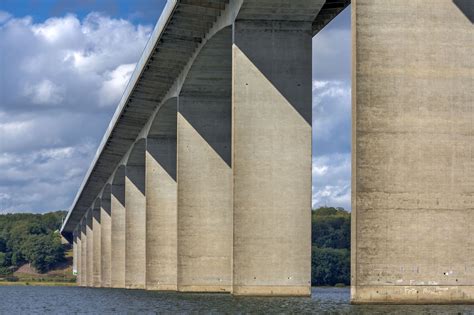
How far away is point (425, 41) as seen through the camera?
34.2 meters

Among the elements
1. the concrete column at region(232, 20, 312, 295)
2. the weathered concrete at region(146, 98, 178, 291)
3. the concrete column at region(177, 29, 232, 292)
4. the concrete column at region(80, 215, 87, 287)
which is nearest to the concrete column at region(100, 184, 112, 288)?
the concrete column at region(80, 215, 87, 287)

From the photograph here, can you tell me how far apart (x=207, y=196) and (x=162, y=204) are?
15850mm

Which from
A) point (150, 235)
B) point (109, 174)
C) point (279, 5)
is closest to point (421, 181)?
point (279, 5)

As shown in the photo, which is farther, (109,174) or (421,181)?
(109,174)

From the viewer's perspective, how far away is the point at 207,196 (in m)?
61.3

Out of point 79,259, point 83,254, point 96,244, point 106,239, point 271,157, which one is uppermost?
point 271,157

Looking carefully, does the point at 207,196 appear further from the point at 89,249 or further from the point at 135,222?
the point at 89,249

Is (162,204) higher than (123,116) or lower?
lower

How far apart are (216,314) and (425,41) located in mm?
11781

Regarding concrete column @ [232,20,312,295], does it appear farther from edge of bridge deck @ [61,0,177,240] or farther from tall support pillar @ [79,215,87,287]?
tall support pillar @ [79,215,87,287]

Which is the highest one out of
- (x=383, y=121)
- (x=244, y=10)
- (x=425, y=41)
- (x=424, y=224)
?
(x=244, y=10)

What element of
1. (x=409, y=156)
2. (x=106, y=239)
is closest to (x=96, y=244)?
(x=106, y=239)

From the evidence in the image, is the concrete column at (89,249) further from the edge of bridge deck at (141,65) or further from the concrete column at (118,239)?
the edge of bridge deck at (141,65)

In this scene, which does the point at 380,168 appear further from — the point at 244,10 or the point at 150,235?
the point at 150,235
